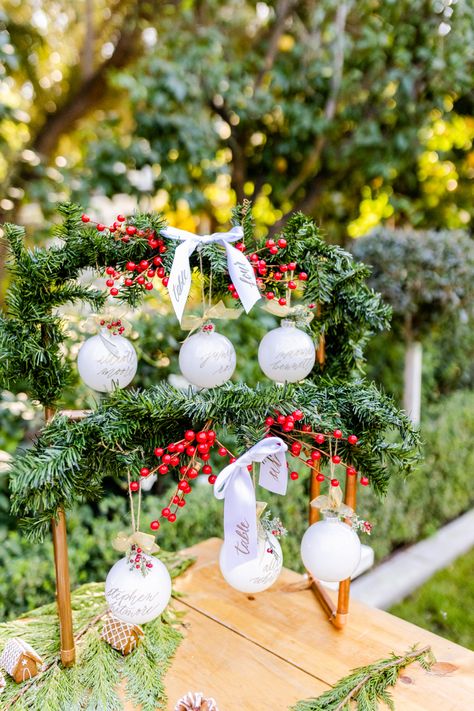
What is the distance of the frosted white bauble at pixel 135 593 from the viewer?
3.21ft

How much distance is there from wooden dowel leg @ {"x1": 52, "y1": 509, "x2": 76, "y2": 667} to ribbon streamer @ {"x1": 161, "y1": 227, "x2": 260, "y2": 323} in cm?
46

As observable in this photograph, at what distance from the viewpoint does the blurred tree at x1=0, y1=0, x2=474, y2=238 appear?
3104 mm

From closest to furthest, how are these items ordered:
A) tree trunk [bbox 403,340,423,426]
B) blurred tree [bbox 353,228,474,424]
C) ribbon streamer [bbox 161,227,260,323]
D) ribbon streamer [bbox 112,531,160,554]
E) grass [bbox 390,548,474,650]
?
ribbon streamer [bbox 161,227,260,323], ribbon streamer [bbox 112,531,160,554], grass [bbox 390,548,474,650], blurred tree [bbox 353,228,474,424], tree trunk [bbox 403,340,423,426]

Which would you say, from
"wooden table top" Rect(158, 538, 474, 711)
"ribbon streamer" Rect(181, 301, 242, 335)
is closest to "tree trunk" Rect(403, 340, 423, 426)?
"wooden table top" Rect(158, 538, 474, 711)

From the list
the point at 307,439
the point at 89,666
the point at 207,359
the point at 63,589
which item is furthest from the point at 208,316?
the point at 89,666

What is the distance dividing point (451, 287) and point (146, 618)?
7.26 feet

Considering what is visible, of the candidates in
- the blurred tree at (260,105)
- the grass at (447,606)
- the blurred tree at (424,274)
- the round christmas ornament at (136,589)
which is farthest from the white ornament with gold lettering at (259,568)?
the blurred tree at (260,105)

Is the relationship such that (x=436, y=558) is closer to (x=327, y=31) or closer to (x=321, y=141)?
(x=321, y=141)

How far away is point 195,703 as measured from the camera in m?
0.97

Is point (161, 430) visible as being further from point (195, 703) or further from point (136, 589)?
point (195, 703)

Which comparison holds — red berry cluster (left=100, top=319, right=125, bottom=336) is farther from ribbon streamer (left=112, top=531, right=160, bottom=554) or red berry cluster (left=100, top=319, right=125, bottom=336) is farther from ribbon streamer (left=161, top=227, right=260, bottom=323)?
ribbon streamer (left=112, top=531, right=160, bottom=554)

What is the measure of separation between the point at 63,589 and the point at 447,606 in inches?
74.6

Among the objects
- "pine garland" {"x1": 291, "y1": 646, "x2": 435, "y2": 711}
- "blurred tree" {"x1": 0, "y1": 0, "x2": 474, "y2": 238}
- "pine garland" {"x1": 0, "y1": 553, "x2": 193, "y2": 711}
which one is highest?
"blurred tree" {"x1": 0, "y1": 0, "x2": 474, "y2": 238}

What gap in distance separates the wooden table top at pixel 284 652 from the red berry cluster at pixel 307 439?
14.8 inches
